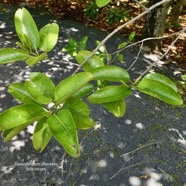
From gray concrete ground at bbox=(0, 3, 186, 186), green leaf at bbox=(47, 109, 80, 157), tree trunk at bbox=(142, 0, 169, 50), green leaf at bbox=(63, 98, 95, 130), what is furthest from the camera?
tree trunk at bbox=(142, 0, 169, 50)

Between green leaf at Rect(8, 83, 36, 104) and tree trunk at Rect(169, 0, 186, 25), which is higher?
green leaf at Rect(8, 83, 36, 104)

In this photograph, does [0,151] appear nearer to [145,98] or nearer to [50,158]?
[50,158]

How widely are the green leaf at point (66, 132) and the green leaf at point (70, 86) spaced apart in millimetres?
60

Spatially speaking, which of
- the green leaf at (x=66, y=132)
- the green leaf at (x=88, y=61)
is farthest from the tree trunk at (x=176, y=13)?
the green leaf at (x=66, y=132)

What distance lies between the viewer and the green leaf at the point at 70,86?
0.70m

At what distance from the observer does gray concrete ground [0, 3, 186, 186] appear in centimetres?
287

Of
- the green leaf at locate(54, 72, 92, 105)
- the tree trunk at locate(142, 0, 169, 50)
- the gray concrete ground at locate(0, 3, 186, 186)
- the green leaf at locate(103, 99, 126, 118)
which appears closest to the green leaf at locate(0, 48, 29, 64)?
the green leaf at locate(54, 72, 92, 105)

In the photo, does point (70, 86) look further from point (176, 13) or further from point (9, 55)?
point (176, 13)

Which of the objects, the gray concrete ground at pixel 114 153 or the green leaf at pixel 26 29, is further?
the gray concrete ground at pixel 114 153

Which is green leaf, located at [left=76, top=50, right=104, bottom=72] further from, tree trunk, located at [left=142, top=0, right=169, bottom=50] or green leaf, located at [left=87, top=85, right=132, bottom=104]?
tree trunk, located at [left=142, top=0, right=169, bottom=50]

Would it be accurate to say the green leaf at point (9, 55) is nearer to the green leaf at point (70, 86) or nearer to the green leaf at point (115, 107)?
the green leaf at point (70, 86)

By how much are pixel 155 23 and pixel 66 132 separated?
5.07 meters

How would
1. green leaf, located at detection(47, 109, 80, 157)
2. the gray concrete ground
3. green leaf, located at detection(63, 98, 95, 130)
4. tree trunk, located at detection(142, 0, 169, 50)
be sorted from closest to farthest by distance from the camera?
1. green leaf, located at detection(47, 109, 80, 157)
2. green leaf, located at detection(63, 98, 95, 130)
3. the gray concrete ground
4. tree trunk, located at detection(142, 0, 169, 50)

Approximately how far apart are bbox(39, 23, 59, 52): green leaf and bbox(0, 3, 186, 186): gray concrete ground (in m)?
1.91
